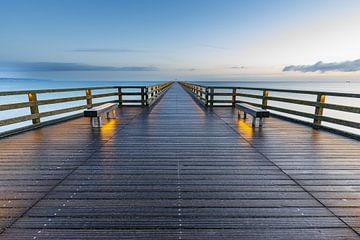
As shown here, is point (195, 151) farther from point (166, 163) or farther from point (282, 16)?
point (282, 16)

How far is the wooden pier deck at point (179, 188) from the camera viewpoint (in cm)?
168

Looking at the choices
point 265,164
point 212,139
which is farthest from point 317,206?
point 212,139

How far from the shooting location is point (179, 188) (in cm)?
234

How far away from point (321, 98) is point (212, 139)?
11.9 ft

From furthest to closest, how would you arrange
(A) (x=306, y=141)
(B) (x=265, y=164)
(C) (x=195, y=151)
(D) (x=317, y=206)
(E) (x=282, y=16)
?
(E) (x=282, y=16) → (A) (x=306, y=141) → (C) (x=195, y=151) → (B) (x=265, y=164) → (D) (x=317, y=206)

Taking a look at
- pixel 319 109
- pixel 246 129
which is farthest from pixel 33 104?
pixel 319 109

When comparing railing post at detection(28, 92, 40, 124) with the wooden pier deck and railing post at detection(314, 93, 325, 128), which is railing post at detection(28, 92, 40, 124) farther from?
railing post at detection(314, 93, 325, 128)

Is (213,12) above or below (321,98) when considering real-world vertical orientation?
above

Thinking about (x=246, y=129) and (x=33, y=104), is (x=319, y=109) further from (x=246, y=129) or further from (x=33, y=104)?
(x=33, y=104)

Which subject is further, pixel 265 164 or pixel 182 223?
pixel 265 164

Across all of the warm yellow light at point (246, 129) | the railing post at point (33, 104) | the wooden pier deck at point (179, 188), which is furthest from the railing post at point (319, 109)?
the railing post at point (33, 104)

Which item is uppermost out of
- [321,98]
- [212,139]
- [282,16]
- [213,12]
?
[213,12]

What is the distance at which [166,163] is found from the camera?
312cm

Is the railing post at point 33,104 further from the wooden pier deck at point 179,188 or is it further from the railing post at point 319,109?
the railing post at point 319,109
